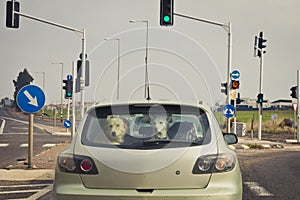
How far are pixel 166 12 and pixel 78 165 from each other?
648 inches

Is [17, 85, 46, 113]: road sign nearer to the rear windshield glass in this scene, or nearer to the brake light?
the rear windshield glass

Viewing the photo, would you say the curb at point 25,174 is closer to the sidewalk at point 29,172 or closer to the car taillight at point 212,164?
the sidewalk at point 29,172

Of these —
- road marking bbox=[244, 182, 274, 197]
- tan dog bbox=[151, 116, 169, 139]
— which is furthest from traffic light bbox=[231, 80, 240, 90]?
tan dog bbox=[151, 116, 169, 139]

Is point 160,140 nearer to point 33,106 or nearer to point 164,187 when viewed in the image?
point 164,187

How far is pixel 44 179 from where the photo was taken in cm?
1239

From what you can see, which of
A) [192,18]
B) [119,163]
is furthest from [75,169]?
[192,18]

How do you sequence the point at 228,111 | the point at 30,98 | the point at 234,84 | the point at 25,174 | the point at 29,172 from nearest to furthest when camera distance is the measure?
the point at 25,174 < the point at 29,172 < the point at 30,98 < the point at 228,111 < the point at 234,84

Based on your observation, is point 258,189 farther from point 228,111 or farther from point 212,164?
point 228,111

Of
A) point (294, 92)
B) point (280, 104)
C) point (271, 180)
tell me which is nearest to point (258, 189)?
point (271, 180)

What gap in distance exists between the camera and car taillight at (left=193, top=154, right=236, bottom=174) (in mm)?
5645

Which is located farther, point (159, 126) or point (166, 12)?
point (166, 12)

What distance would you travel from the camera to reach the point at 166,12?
2161 cm

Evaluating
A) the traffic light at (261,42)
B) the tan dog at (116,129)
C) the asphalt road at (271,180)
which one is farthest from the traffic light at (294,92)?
the tan dog at (116,129)

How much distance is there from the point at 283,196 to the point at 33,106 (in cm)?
701
